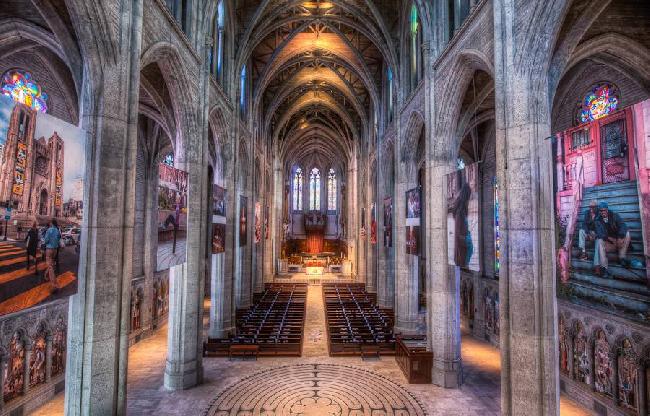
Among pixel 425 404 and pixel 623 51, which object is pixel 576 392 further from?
pixel 623 51

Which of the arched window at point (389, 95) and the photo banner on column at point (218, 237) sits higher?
the arched window at point (389, 95)

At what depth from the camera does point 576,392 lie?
41.4ft

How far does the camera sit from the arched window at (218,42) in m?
15.7

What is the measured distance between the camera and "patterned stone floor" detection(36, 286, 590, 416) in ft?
37.1

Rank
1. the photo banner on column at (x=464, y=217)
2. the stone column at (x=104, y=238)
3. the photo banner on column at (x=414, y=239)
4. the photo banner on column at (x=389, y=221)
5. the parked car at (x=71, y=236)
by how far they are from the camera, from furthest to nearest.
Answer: the photo banner on column at (x=389, y=221) < the photo banner on column at (x=414, y=239) < the photo banner on column at (x=464, y=217) < the stone column at (x=104, y=238) < the parked car at (x=71, y=236)

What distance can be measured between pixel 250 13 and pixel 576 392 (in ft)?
72.3

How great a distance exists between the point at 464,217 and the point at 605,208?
4.65 m

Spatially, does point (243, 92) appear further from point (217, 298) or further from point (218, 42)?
point (217, 298)

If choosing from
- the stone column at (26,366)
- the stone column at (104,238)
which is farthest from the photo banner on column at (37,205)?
the stone column at (26,366)

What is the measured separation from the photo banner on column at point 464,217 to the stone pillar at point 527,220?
1.69m

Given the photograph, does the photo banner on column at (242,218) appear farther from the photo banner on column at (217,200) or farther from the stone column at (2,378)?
the stone column at (2,378)

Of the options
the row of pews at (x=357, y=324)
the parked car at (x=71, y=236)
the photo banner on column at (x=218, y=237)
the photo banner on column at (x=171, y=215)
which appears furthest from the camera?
the row of pews at (x=357, y=324)

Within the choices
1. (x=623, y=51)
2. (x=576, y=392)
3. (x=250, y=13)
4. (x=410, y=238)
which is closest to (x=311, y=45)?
(x=250, y=13)

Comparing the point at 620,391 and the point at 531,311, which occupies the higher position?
the point at 531,311
